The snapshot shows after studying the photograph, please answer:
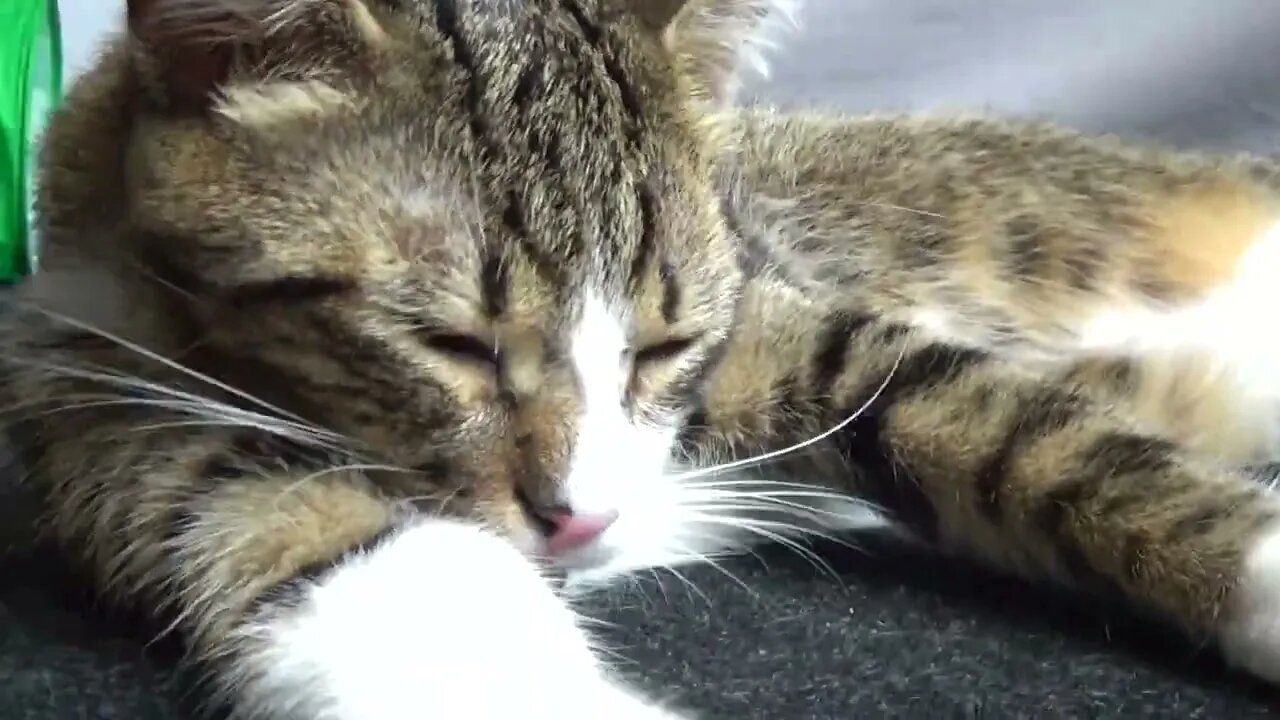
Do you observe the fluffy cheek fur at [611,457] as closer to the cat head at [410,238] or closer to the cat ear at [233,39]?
the cat head at [410,238]

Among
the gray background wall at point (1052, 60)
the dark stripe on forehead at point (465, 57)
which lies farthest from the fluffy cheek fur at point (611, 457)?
the gray background wall at point (1052, 60)

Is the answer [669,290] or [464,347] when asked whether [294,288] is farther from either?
[669,290]

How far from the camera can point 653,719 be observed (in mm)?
580

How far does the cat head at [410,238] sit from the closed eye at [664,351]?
2 cm

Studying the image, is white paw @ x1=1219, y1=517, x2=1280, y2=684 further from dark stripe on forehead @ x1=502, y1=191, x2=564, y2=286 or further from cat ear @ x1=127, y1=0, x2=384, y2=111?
cat ear @ x1=127, y1=0, x2=384, y2=111

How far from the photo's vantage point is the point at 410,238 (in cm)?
65

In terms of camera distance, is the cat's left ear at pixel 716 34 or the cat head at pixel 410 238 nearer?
the cat head at pixel 410 238

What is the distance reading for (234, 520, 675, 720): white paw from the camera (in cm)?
57

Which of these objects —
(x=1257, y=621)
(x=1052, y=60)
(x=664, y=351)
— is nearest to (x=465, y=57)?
(x=664, y=351)

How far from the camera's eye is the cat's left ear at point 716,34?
0.78 metres

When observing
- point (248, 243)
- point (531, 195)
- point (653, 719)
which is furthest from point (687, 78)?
point (653, 719)

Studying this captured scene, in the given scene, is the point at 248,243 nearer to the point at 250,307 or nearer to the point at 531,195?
the point at 250,307

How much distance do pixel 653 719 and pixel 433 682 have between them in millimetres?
98

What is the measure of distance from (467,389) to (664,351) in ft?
0.47
